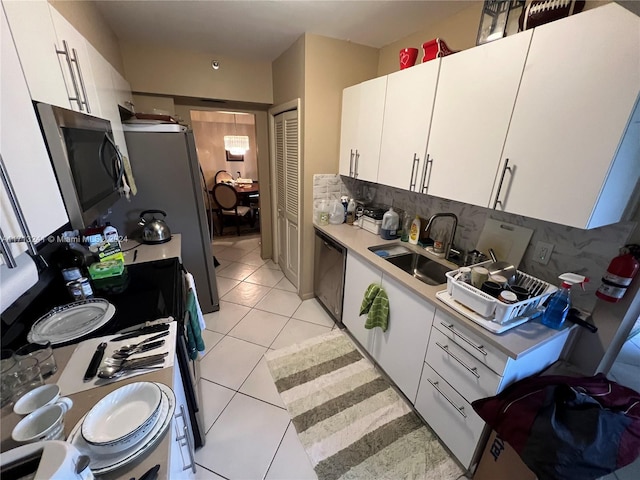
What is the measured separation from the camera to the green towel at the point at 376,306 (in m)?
1.70

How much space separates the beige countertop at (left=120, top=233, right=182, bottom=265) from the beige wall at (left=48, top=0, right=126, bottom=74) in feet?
4.23

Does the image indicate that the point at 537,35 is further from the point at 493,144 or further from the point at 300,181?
the point at 300,181

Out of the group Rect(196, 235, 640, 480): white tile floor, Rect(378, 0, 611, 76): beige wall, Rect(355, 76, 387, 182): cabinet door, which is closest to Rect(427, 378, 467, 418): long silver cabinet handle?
Rect(196, 235, 640, 480): white tile floor

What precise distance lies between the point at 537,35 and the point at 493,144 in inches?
16.4

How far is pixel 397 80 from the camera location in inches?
66.6

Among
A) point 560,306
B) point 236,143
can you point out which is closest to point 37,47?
point 560,306

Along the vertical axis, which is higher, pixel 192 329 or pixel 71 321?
pixel 71 321

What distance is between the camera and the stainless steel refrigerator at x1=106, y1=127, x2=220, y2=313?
2008 millimetres

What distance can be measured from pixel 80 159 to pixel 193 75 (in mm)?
2024

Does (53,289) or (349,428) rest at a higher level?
(53,289)

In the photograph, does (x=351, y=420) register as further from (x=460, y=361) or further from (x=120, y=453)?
(x=120, y=453)

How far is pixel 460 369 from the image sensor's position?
1249 mm

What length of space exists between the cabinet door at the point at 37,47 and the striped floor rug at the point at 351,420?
74.6 inches

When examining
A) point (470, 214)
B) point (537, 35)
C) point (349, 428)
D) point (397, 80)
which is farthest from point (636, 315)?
point (397, 80)
